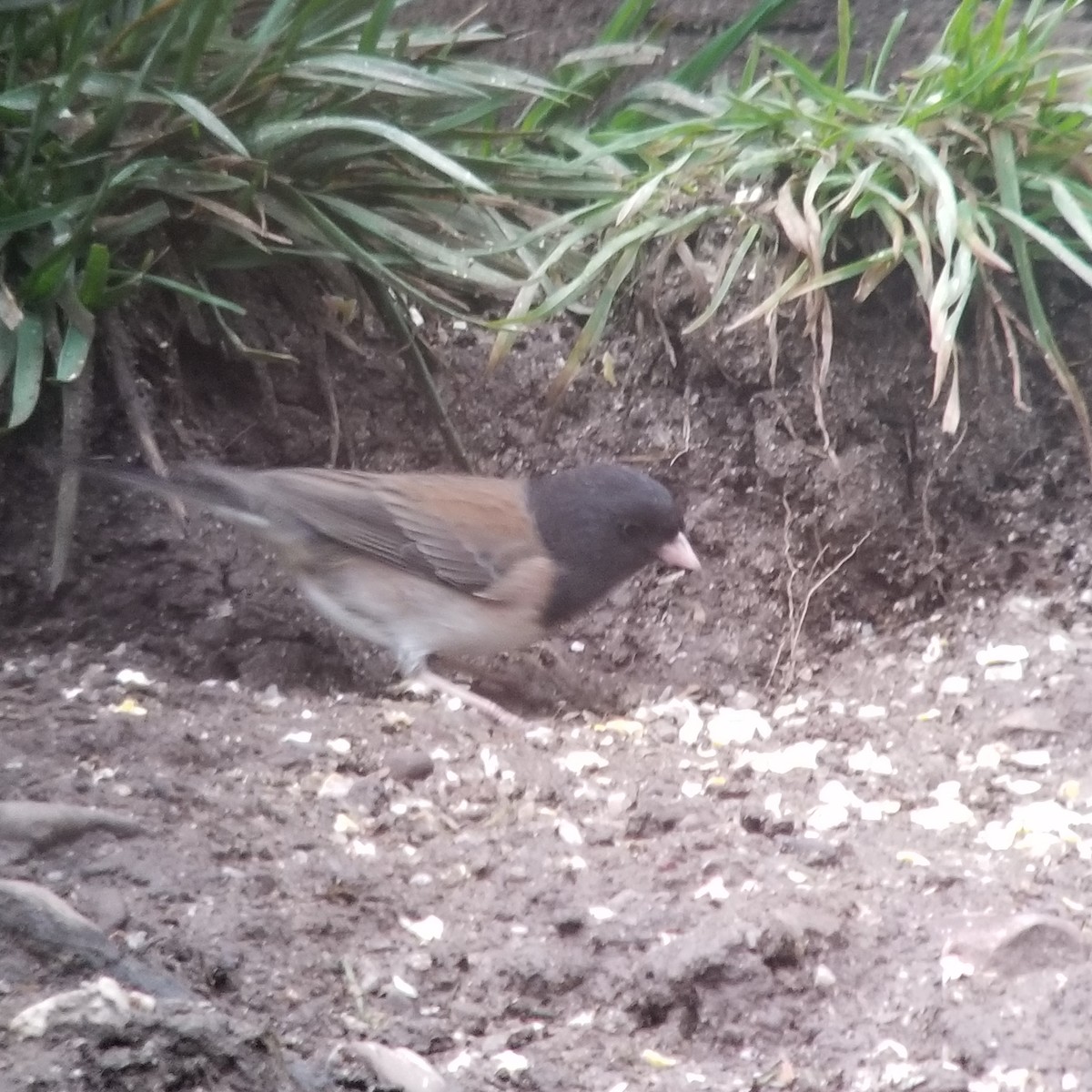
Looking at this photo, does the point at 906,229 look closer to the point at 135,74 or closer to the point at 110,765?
the point at 135,74

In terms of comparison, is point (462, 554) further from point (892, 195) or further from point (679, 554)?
point (892, 195)

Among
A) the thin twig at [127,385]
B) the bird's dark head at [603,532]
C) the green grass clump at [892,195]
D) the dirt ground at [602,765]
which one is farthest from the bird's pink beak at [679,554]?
the thin twig at [127,385]

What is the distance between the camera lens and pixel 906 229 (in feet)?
10.7

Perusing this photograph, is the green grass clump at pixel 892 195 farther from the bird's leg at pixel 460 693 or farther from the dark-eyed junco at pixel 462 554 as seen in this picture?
the bird's leg at pixel 460 693

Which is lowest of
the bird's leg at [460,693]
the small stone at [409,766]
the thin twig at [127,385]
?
the bird's leg at [460,693]

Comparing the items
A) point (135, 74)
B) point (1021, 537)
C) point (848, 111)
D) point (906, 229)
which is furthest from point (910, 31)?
point (135, 74)

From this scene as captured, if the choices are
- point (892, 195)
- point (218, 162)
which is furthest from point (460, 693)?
point (892, 195)

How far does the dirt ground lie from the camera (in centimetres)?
166

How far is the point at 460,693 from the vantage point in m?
3.04

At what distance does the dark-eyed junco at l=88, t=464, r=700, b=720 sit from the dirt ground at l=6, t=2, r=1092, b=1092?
0.18m

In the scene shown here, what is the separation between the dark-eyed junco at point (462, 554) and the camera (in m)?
3.12

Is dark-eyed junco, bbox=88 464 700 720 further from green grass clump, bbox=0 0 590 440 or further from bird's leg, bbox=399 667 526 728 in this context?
green grass clump, bbox=0 0 590 440

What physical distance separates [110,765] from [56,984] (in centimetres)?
77

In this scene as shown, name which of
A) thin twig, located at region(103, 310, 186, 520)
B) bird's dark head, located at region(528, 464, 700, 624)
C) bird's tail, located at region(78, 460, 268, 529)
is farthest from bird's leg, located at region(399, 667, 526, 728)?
thin twig, located at region(103, 310, 186, 520)
